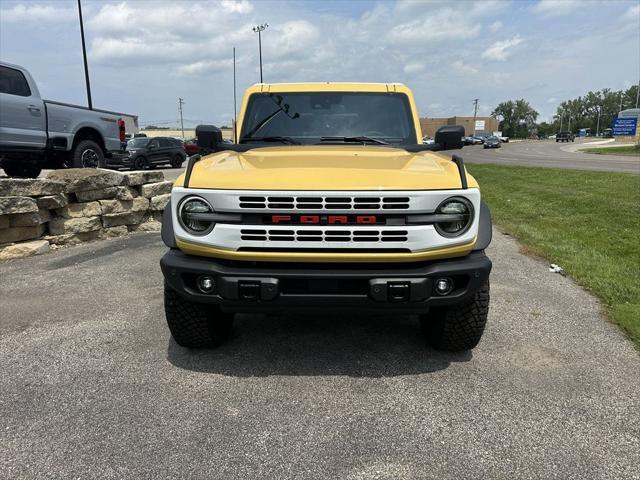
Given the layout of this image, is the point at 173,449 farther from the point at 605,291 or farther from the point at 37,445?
the point at 605,291

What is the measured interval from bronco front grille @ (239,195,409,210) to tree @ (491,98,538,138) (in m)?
155

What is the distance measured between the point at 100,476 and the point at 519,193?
12221 mm

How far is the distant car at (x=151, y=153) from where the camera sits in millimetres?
21538

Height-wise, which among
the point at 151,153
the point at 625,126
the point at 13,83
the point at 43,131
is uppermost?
the point at 13,83

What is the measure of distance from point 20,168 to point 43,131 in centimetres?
137

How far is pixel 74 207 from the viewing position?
6930 millimetres

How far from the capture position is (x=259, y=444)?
7.97ft

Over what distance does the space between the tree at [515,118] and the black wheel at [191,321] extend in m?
155

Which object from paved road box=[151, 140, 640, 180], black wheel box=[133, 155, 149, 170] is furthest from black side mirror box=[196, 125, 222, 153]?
black wheel box=[133, 155, 149, 170]

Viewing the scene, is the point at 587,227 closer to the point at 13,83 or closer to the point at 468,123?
the point at 13,83

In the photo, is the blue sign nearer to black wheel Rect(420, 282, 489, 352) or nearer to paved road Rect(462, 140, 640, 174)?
paved road Rect(462, 140, 640, 174)

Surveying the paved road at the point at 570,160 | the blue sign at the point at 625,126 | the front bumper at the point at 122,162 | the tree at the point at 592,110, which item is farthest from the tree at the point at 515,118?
the front bumper at the point at 122,162

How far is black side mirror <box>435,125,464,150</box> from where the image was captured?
4133 mm

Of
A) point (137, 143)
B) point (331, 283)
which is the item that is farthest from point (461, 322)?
point (137, 143)
